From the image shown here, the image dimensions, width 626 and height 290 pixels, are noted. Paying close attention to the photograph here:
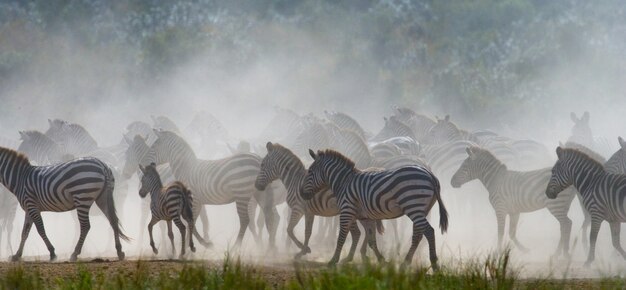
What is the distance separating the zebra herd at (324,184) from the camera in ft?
49.3

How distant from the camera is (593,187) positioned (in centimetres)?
1563

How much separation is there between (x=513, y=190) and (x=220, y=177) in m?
4.36

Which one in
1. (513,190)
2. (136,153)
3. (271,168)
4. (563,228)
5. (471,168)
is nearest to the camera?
(271,168)

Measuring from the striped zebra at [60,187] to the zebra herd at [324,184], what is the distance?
1 centimetres

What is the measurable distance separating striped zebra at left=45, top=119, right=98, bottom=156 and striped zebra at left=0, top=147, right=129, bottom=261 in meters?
8.60

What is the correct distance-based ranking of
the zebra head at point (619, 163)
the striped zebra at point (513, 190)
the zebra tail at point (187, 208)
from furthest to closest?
1. the zebra head at point (619, 163)
2. the striped zebra at point (513, 190)
3. the zebra tail at point (187, 208)

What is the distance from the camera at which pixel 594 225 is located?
611 inches

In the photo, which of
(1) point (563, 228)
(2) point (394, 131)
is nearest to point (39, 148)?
(2) point (394, 131)

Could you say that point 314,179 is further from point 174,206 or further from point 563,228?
point 563,228

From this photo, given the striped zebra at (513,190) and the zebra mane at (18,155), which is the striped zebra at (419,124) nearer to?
the striped zebra at (513,190)

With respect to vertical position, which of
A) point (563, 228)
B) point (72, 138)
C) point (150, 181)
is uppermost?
point (72, 138)

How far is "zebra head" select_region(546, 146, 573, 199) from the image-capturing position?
628 inches

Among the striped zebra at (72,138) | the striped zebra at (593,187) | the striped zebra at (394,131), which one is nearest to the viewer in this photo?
the striped zebra at (593,187)

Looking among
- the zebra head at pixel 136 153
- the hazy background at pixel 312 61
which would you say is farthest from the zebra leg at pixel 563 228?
the hazy background at pixel 312 61
